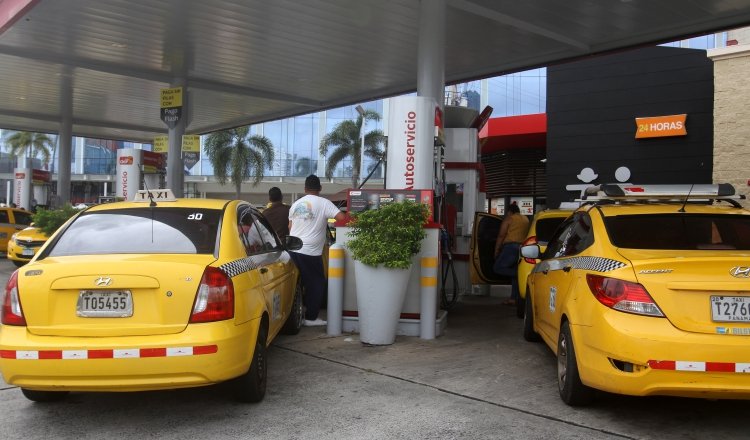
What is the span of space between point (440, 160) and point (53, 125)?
21.8m

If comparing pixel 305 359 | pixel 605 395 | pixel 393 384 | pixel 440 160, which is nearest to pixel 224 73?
pixel 440 160

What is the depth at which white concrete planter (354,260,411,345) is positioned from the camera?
248 inches

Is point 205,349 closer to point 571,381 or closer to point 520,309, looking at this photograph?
point 571,381

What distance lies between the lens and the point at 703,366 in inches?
139

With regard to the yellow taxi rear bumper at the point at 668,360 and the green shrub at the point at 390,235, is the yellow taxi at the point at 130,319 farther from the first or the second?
the yellow taxi rear bumper at the point at 668,360

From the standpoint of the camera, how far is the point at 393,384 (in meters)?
5.02

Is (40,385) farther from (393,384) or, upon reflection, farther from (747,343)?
(747,343)

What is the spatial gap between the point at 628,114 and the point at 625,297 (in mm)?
12734

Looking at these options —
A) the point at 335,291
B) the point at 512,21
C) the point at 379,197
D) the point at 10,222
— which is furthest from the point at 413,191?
the point at 10,222

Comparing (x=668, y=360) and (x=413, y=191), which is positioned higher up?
(x=413, y=191)

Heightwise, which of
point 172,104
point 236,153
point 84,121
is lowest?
point 172,104

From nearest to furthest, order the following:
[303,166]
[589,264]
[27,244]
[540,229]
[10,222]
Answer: [589,264] → [540,229] → [27,244] → [10,222] → [303,166]

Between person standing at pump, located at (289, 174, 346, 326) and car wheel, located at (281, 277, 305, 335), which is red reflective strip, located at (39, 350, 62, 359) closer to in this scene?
car wheel, located at (281, 277, 305, 335)

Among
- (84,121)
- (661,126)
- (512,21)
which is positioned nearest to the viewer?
(512,21)
